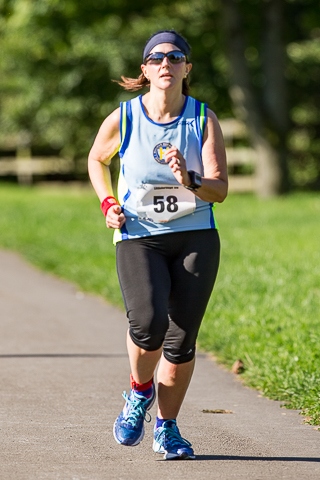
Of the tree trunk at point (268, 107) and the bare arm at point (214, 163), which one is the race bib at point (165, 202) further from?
the tree trunk at point (268, 107)

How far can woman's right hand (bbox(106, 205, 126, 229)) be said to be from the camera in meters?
4.84

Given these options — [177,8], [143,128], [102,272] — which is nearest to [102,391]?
[143,128]

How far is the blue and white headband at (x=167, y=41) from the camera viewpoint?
16.2 feet

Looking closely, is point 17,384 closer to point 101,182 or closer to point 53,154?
point 101,182

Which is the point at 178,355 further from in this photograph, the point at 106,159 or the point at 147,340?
the point at 106,159

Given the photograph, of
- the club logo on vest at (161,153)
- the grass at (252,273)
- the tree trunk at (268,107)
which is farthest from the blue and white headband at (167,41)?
the tree trunk at (268,107)

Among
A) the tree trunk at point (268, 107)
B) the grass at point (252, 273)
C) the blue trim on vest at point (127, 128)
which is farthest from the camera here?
the tree trunk at point (268, 107)

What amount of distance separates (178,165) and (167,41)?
68cm

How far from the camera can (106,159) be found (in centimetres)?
511

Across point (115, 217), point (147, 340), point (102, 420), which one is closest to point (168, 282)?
point (147, 340)

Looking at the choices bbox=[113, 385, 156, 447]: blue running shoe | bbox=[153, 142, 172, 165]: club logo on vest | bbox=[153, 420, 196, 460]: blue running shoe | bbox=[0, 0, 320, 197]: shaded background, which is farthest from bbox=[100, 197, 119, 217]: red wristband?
bbox=[0, 0, 320, 197]: shaded background

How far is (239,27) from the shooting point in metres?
23.7

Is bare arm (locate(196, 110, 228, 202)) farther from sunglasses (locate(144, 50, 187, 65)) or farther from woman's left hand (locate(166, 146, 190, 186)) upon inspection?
sunglasses (locate(144, 50, 187, 65))

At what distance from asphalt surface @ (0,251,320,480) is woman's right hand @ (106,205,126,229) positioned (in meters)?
1.07
